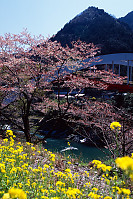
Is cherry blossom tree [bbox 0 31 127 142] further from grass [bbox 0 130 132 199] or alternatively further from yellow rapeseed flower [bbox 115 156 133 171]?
yellow rapeseed flower [bbox 115 156 133 171]

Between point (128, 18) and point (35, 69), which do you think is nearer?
point (35, 69)

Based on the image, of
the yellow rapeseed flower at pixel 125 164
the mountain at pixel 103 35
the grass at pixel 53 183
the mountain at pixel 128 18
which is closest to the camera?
the yellow rapeseed flower at pixel 125 164

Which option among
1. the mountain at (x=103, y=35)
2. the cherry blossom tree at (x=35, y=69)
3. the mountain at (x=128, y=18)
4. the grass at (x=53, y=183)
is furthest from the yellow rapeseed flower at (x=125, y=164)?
the mountain at (x=128, y=18)

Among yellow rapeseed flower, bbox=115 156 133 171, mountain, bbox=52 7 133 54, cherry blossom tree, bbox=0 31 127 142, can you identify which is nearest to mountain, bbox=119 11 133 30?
mountain, bbox=52 7 133 54

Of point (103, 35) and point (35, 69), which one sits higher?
point (103, 35)

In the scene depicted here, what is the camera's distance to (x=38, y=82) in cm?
754

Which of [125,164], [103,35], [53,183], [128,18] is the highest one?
[128,18]

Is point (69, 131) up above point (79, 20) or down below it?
below

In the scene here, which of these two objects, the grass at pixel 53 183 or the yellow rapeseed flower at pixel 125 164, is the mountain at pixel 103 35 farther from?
the yellow rapeseed flower at pixel 125 164

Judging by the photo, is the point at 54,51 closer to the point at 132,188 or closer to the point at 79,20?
the point at 132,188

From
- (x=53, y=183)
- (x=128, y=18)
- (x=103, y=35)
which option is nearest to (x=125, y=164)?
(x=53, y=183)

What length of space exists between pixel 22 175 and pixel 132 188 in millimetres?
1664

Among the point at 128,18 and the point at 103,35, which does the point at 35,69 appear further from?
the point at 128,18

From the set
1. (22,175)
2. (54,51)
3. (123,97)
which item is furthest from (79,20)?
(22,175)
